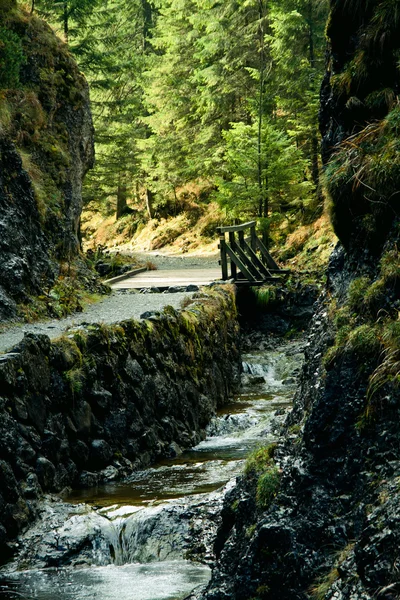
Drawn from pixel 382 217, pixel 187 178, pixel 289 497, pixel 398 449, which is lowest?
pixel 289 497

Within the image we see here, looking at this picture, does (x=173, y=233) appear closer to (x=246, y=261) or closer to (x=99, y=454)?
(x=246, y=261)

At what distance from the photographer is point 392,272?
513 cm

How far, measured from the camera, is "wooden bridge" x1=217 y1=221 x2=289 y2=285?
18828mm

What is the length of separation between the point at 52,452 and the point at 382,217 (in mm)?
4755

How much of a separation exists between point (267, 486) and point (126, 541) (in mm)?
2812

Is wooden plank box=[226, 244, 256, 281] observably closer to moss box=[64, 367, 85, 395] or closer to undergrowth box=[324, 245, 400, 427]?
moss box=[64, 367, 85, 395]

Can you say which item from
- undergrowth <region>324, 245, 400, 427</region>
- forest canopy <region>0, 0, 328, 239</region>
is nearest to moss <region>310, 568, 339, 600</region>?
undergrowth <region>324, 245, 400, 427</region>

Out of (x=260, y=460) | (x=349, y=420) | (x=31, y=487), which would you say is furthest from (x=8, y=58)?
(x=349, y=420)

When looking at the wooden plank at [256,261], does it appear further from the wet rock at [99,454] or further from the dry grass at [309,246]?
the wet rock at [99,454]

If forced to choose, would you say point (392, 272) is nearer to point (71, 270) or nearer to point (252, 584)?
point (252, 584)

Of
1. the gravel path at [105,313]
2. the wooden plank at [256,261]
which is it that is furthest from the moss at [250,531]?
the wooden plank at [256,261]

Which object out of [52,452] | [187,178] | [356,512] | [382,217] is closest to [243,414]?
[52,452]

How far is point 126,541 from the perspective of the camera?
7266 millimetres

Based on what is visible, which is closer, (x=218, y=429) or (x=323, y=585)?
(x=323, y=585)
